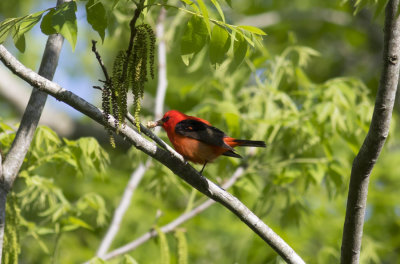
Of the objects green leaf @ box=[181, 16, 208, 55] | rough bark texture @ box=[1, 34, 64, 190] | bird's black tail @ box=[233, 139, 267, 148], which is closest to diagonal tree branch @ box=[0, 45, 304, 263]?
green leaf @ box=[181, 16, 208, 55]

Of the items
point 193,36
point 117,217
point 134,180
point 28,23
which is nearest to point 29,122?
point 28,23

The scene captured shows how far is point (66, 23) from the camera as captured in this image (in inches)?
98.4

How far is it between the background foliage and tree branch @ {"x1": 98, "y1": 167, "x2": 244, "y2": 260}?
9cm

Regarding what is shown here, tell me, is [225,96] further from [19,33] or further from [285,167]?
[19,33]

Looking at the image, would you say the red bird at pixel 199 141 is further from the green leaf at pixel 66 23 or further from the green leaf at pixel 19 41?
the green leaf at pixel 66 23

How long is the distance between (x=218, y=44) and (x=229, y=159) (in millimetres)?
2610

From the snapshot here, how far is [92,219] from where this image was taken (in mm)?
7020

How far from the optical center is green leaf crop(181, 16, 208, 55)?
288cm

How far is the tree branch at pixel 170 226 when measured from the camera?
4.57 m

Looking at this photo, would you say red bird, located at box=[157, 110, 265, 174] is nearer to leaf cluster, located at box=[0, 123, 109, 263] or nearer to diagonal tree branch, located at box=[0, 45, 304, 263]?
leaf cluster, located at box=[0, 123, 109, 263]

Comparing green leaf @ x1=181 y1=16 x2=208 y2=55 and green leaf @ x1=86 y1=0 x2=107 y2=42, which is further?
green leaf @ x1=181 y1=16 x2=208 y2=55

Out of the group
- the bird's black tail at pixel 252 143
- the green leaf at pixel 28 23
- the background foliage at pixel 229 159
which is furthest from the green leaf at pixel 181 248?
the green leaf at pixel 28 23

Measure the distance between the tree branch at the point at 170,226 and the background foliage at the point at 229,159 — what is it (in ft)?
0.29

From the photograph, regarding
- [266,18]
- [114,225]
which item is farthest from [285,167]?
[266,18]
